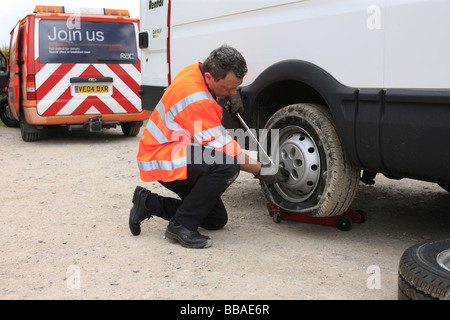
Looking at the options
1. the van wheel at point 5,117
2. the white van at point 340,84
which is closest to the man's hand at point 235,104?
the white van at point 340,84

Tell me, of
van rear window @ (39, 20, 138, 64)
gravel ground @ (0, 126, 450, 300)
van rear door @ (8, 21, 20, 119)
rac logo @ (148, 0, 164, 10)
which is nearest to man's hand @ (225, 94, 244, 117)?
gravel ground @ (0, 126, 450, 300)

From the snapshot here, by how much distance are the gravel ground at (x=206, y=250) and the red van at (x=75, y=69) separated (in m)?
2.78

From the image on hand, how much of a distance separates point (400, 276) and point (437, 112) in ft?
2.61

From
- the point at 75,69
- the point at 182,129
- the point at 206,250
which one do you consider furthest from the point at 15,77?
the point at 206,250

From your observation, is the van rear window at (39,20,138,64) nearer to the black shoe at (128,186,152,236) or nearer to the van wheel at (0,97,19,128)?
the van wheel at (0,97,19,128)

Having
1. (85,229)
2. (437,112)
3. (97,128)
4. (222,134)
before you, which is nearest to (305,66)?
(222,134)

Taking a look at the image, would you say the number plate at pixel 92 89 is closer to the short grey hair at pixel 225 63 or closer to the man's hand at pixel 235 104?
the man's hand at pixel 235 104

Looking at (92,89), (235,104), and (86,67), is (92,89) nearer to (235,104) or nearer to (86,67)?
(86,67)

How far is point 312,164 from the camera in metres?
3.09

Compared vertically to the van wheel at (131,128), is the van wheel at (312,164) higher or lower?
higher

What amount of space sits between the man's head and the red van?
4.95 meters

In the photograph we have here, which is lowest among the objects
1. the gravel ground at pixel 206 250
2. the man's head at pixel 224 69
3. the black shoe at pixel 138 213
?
the gravel ground at pixel 206 250

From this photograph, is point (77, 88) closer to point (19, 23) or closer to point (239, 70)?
point (19, 23)

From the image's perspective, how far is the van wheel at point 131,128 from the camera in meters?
8.29
